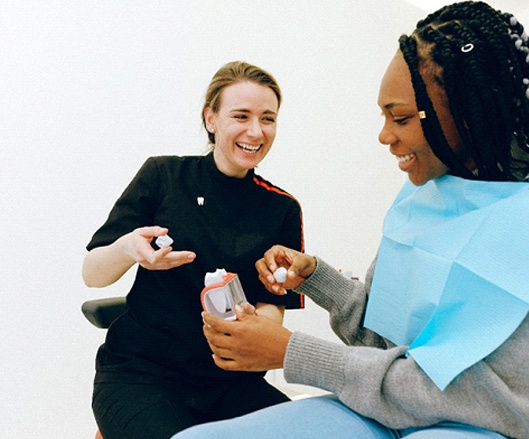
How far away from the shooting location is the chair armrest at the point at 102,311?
126 cm

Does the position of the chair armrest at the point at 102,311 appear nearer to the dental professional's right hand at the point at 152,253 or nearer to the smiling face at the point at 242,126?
the dental professional's right hand at the point at 152,253

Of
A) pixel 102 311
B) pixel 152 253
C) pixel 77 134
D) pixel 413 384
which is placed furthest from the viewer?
pixel 77 134

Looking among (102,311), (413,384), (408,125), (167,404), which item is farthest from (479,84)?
(102,311)

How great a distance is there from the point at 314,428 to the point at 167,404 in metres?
0.41

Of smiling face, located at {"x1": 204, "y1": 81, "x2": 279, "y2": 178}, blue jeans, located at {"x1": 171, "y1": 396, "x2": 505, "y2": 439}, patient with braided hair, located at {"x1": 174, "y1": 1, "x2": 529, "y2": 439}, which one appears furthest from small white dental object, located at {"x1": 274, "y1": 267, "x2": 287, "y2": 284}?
smiling face, located at {"x1": 204, "y1": 81, "x2": 279, "y2": 178}

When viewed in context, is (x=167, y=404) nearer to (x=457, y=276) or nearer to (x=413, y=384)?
(x=413, y=384)

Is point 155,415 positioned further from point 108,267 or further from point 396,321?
point 396,321

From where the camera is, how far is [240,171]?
4.33ft

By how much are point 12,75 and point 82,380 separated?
122 centimetres

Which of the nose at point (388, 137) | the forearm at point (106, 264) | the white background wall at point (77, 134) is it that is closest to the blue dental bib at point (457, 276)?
the nose at point (388, 137)

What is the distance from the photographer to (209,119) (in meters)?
1.38

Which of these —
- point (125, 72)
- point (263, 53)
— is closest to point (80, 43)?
point (125, 72)

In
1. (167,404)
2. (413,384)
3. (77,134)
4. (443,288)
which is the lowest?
(167,404)

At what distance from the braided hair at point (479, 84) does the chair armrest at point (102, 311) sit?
92cm
